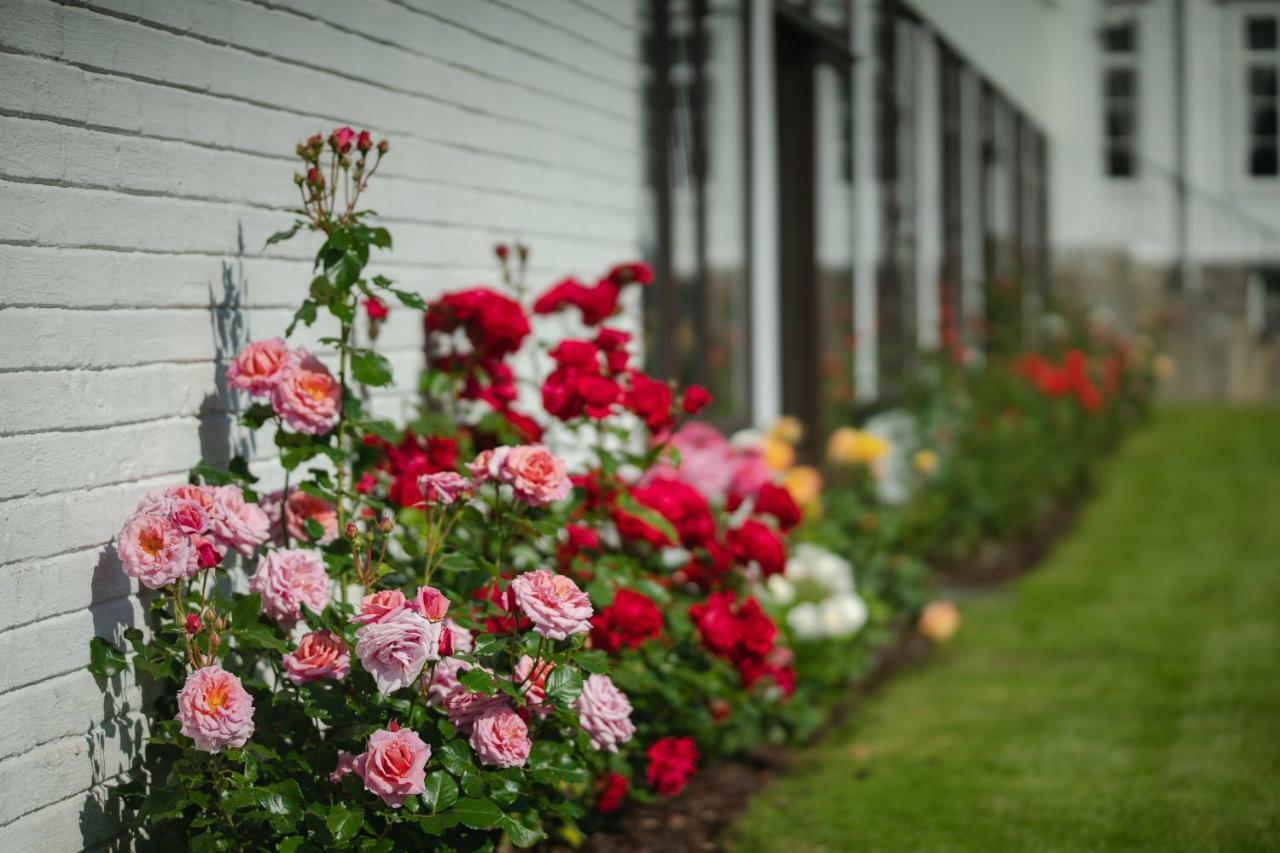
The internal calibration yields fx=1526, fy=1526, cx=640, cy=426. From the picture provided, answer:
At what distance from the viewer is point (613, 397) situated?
321 centimetres

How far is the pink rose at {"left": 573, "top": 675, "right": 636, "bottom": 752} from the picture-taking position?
2.87 m

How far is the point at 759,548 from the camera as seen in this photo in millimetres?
3512

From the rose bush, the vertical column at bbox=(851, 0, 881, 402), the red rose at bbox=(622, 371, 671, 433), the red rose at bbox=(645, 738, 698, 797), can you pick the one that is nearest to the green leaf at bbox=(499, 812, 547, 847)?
the rose bush

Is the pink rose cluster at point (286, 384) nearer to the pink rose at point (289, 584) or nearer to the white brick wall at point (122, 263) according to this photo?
the white brick wall at point (122, 263)

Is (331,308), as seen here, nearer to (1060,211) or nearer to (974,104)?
(974,104)

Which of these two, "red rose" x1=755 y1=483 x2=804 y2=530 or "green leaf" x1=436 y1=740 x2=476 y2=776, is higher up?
"red rose" x1=755 y1=483 x2=804 y2=530

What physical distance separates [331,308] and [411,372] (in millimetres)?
961

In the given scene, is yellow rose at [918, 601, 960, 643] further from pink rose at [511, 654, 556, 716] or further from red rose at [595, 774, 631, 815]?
pink rose at [511, 654, 556, 716]

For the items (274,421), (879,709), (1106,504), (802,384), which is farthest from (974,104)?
(274,421)

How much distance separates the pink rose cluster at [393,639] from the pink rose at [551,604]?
15 centimetres

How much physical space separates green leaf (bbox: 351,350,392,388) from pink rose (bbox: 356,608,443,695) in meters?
0.67

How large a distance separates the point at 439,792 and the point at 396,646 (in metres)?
0.31

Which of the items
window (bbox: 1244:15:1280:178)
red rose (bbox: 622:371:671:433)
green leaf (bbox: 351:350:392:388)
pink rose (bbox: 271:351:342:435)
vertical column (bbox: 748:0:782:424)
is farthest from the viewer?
window (bbox: 1244:15:1280:178)

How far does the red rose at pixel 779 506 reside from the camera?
368 centimetres
